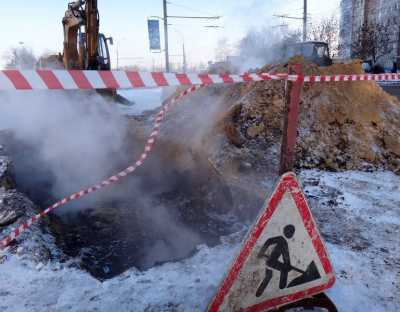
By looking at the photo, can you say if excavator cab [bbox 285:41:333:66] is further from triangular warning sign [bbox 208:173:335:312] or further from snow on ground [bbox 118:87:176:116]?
triangular warning sign [bbox 208:173:335:312]

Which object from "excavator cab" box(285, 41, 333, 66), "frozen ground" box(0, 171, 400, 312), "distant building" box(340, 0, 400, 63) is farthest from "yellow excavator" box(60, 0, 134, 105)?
"distant building" box(340, 0, 400, 63)

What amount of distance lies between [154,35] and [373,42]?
30.4 m

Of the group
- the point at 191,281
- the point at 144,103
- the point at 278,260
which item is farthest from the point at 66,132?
the point at 144,103

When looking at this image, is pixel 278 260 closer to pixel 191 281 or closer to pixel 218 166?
pixel 191 281

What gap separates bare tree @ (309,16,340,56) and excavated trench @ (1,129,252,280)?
47.3 metres

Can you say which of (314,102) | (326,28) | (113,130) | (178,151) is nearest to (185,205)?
(178,151)

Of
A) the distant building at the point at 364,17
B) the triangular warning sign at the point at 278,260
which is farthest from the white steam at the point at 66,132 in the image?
the distant building at the point at 364,17

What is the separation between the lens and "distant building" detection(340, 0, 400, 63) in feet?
145

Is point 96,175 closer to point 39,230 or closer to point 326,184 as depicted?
point 39,230

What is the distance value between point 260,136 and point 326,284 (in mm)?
4152

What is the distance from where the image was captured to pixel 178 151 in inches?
284

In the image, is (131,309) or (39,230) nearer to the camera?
(131,309)

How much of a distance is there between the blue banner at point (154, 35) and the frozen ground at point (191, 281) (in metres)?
19.8

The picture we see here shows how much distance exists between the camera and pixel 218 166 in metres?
5.83
